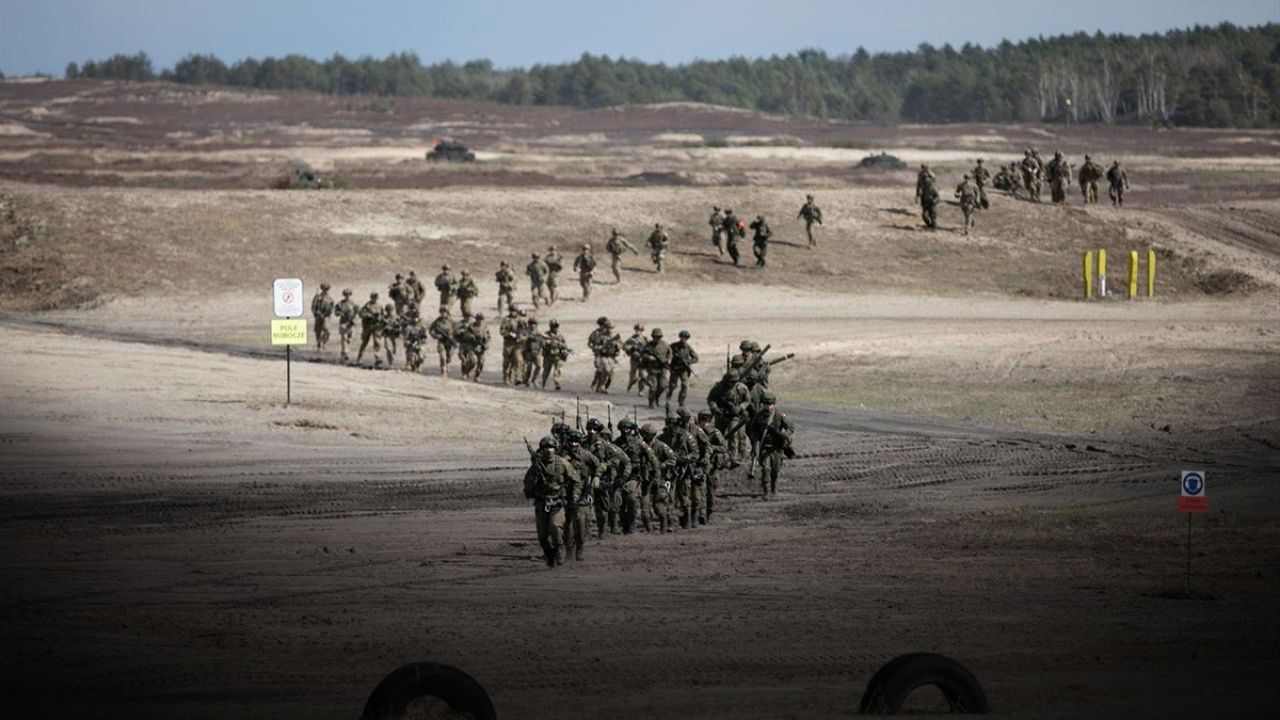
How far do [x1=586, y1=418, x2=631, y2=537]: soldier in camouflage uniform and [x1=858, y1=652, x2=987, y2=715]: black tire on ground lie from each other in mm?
8777

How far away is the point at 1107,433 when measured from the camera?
32.5 meters

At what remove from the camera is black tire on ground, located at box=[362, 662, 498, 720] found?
42.5 ft

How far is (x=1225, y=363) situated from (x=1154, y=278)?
17264mm

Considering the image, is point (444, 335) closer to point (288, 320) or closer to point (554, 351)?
point (554, 351)

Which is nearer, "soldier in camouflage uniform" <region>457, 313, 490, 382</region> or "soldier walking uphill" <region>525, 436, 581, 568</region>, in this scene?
"soldier walking uphill" <region>525, 436, 581, 568</region>

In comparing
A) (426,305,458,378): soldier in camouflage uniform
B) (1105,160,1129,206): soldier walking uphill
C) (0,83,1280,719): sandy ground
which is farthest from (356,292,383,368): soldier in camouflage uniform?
(1105,160,1129,206): soldier walking uphill

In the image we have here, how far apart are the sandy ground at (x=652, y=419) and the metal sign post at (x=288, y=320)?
1064 millimetres

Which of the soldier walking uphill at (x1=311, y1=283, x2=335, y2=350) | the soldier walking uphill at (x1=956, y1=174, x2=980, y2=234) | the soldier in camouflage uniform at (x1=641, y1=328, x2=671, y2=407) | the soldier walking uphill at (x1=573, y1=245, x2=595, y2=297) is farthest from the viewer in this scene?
the soldier walking uphill at (x1=956, y1=174, x2=980, y2=234)

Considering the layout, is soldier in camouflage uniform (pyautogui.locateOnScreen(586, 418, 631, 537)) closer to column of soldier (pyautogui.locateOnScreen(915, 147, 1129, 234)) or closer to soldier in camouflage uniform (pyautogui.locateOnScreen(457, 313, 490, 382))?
soldier in camouflage uniform (pyautogui.locateOnScreen(457, 313, 490, 382))

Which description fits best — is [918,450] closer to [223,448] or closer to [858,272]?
[223,448]

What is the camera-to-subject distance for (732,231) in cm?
5588

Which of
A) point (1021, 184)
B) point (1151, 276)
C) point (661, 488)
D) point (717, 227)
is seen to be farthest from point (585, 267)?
point (661, 488)

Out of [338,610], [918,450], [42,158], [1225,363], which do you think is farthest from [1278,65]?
[338,610]

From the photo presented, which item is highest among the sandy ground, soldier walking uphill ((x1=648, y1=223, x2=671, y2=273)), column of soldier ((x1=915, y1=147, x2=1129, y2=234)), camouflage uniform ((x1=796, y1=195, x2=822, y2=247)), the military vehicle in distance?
the military vehicle in distance
